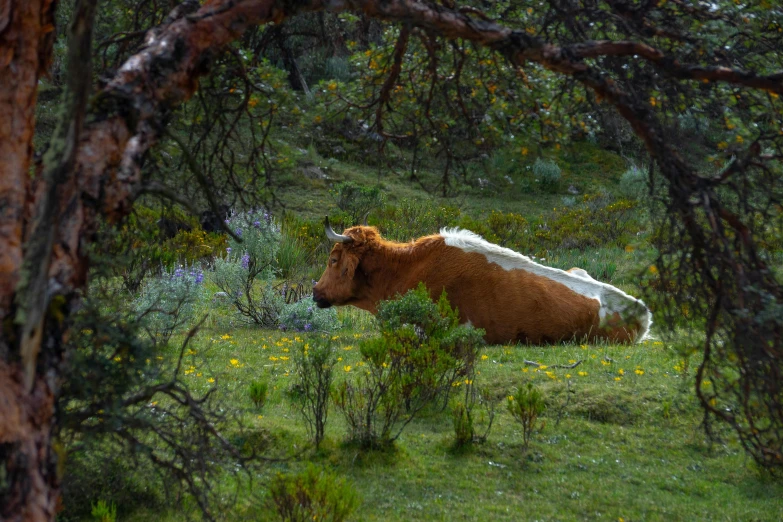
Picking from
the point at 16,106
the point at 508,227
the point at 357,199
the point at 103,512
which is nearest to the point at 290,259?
the point at 357,199

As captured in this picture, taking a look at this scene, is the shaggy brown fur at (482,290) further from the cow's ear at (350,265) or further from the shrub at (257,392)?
the shrub at (257,392)

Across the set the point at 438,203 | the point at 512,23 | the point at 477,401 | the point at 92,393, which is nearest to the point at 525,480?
the point at 477,401

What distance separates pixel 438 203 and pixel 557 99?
1762cm

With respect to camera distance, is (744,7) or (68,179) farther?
(744,7)

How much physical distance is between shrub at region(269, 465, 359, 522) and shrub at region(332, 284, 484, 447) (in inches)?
58.5

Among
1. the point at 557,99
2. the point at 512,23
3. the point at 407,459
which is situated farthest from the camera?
the point at 407,459

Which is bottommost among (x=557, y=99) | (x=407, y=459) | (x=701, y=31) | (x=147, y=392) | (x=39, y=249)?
(x=407, y=459)

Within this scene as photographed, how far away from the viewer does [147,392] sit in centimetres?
337

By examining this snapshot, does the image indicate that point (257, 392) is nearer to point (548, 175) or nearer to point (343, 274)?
point (343, 274)

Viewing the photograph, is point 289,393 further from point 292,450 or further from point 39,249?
point 39,249

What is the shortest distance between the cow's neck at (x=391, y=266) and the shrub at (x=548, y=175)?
1574 cm

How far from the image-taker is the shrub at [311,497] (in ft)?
14.4

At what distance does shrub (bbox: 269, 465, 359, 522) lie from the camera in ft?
14.4

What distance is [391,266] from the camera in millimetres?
10391
